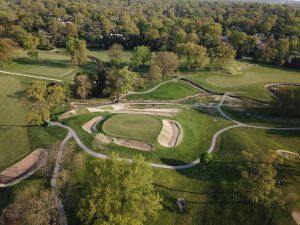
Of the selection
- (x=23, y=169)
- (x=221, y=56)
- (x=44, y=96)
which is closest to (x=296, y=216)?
(x=23, y=169)

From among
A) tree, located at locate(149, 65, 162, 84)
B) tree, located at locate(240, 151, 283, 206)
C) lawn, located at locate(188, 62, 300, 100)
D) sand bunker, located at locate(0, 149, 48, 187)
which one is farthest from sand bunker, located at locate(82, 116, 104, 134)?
lawn, located at locate(188, 62, 300, 100)

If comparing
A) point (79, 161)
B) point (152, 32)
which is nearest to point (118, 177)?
point (79, 161)

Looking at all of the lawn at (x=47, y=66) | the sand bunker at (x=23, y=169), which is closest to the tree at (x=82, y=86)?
the lawn at (x=47, y=66)

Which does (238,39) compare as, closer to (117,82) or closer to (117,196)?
(117,82)

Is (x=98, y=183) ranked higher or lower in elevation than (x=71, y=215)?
higher

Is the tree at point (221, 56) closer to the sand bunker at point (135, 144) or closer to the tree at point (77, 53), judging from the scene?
the tree at point (77, 53)

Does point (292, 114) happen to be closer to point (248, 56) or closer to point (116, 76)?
point (116, 76)
